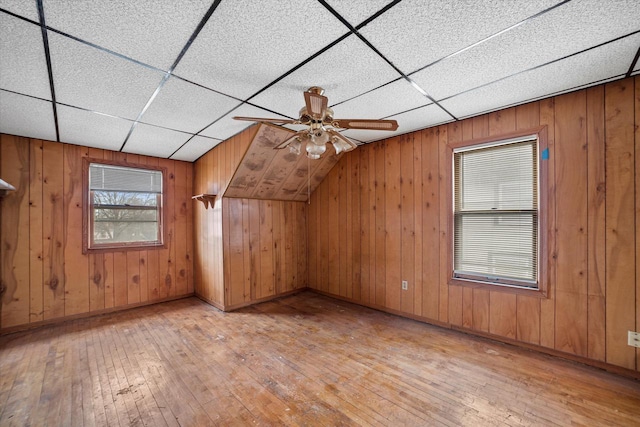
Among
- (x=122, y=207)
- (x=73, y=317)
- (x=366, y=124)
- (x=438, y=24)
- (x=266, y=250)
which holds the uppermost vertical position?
(x=438, y=24)

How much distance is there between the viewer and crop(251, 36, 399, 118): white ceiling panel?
1.72 meters

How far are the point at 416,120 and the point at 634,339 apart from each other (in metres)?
2.67

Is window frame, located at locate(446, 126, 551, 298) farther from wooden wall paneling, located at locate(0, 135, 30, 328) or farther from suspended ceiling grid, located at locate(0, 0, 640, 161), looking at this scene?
wooden wall paneling, located at locate(0, 135, 30, 328)

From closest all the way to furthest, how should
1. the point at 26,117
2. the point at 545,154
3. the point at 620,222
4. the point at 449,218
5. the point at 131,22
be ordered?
the point at 131,22, the point at 620,222, the point at 545,154, the point at 26,117, the point at 449,218

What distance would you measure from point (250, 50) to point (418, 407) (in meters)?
2.65

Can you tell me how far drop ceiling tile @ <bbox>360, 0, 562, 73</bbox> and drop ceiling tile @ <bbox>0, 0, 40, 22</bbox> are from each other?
5.47 feet

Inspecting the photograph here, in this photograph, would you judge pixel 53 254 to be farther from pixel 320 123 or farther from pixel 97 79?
pixel 320 123

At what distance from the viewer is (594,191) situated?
2.29 m

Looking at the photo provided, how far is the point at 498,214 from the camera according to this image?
9.23ft

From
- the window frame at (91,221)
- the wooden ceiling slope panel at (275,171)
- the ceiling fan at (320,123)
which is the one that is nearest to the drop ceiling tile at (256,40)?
the ceiling fan at (320,123)

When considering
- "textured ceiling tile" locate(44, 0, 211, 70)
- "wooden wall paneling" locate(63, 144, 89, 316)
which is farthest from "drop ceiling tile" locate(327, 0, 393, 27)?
"wooden wall paneling" locate(63, 144, 89, 316)

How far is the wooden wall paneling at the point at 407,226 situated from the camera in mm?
3389

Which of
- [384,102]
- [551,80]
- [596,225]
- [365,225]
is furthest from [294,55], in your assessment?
[596,225]

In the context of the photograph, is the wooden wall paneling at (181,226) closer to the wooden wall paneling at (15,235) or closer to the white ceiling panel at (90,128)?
the white ceiling panel at (90,128)
